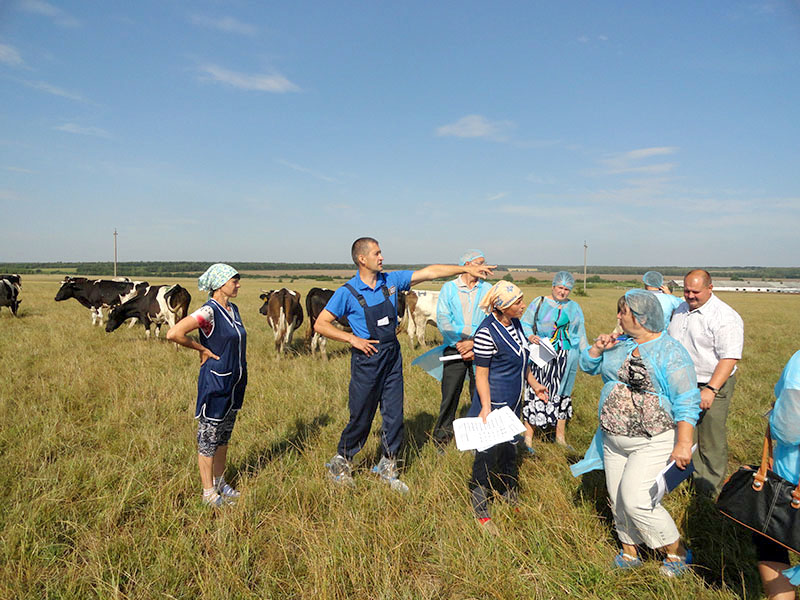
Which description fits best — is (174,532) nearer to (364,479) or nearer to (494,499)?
(364,479)

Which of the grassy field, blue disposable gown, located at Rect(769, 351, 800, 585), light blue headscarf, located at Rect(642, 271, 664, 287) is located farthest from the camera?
light blue headscarf, located at Rect(642, 271, 664, 287)

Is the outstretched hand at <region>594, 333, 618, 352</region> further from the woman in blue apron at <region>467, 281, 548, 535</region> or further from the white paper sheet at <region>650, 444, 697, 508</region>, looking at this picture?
the white paper sheet at <region>650, 444, 697, 508</region>

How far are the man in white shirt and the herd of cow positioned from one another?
8.05 m

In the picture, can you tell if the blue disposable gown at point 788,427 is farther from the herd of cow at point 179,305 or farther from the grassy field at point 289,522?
the herd of cow at point 179,305

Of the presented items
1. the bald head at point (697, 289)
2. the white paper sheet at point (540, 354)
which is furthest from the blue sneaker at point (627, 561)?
the bald head at point (697, 289)

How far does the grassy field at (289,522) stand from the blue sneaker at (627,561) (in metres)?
0.05

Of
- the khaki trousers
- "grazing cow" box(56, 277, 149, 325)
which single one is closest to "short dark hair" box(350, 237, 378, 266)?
the khaki trousers

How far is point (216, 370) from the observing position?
373cm

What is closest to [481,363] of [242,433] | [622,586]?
[622,586]

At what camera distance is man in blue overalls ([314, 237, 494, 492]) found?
4086mm

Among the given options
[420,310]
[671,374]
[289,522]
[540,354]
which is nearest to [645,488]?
[671,374]

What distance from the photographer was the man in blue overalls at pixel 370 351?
409 cm

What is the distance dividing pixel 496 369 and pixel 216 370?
2262mm

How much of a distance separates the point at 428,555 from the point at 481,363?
1.43 meters
